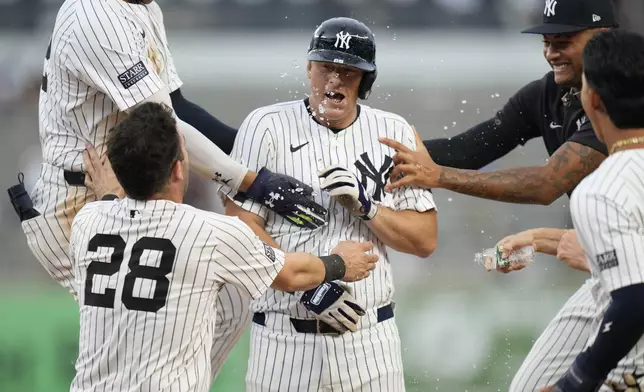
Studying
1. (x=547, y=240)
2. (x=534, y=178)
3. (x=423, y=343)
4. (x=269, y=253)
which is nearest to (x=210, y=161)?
(x=269, y=253)

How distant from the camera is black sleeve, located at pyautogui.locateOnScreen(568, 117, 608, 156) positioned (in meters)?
5.14

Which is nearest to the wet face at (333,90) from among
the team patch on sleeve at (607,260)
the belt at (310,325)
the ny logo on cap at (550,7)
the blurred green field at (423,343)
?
the belt at (310,325)

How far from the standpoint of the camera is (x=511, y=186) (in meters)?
5.43

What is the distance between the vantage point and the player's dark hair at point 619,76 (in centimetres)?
343

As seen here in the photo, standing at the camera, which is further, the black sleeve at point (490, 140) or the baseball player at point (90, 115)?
the black sleeve at point (490, 140)

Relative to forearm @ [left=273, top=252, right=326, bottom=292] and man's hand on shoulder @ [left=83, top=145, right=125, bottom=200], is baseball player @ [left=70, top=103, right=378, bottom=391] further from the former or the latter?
man's hand on shoulder @ [left=83, top=145, right=125, bottom=200]

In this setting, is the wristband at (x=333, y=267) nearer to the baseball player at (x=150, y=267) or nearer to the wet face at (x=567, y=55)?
the baseball player at (x=150, y=267)

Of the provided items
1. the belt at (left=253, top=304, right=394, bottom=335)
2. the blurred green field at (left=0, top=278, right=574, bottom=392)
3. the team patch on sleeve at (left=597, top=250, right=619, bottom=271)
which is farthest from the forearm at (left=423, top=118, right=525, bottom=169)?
the blurred green field at (left=0, top=278, right=574, bottom=392)

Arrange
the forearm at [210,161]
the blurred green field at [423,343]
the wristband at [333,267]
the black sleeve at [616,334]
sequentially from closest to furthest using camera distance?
the black sleeve at [616,334], the wristband at [333,267], the forearm at [210,161], the blurred green field at [423,343]

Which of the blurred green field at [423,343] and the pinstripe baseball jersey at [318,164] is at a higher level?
the pinstripe baseball jersey at [318,164]

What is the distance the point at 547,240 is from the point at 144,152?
1847 millimetres

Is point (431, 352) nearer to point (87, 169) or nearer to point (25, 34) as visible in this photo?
point (87, 169)

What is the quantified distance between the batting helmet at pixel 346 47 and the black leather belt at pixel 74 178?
114 centimetres

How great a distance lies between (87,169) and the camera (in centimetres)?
464
